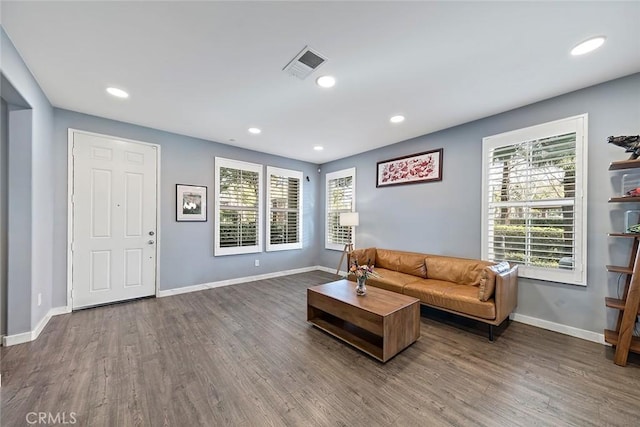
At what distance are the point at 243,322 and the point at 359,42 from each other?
319 centimetres

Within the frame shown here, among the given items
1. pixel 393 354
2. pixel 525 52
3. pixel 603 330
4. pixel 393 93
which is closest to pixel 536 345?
pixel 603 330

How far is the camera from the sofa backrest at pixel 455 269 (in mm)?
3236

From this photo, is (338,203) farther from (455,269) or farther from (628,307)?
(628,307)

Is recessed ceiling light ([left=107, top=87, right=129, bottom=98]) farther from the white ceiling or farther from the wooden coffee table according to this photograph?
the wooden coffee table

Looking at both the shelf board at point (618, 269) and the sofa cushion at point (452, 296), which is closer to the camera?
the shelf board at point (618, 269)

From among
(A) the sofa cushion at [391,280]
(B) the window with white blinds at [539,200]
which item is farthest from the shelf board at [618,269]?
(A) the sofa cushion at [391,280]

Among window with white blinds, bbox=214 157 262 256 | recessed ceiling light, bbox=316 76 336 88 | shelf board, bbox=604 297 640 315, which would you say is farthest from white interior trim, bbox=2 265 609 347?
recessed ceiling light, bbox=316 76 336 88

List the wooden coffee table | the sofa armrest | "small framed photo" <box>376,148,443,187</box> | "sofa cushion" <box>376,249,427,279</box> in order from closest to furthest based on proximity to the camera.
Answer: the wooden coffee table
the sofa armrest
"sofa cushion" <box>376,249,427,279</box>
"small framed photo" <box>376,148,443,187</box>

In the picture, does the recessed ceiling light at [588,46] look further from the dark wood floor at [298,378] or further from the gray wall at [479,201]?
the dark wood floor at [298,378]

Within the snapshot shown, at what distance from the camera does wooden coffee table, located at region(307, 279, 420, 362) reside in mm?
2244

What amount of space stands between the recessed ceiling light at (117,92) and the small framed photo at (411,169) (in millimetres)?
3975

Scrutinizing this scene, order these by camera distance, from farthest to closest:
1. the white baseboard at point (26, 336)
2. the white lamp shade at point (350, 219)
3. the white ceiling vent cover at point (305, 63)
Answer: the white lamp shade at point (350, 219) < the white baseboard at point (26, 336) < the white ceiling vent cover at point (305, 63)

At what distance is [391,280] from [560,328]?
6.15 feet

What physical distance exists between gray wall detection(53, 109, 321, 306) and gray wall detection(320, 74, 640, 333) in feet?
8.01
